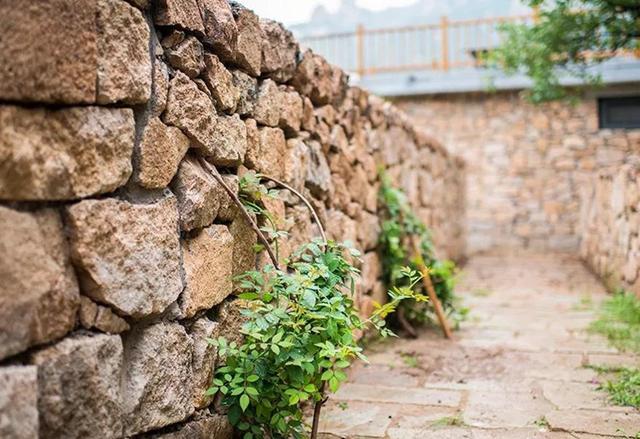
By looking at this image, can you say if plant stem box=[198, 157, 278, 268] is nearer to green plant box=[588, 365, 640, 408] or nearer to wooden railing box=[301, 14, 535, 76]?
green plant box=[588, 365, 640, 408]

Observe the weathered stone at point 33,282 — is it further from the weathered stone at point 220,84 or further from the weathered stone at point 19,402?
the weathered stone at point 220,84

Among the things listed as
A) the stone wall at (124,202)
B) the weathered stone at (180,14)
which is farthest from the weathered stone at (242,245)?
the weathered stone at (180,14)

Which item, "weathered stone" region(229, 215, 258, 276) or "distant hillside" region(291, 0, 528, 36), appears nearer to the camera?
"weathered stone" region(229, 215, 258, 276)

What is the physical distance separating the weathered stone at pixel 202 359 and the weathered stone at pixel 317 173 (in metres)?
1.05

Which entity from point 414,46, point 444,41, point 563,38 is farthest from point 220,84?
point 414,46

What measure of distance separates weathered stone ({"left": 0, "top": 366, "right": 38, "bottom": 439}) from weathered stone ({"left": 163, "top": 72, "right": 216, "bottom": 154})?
754 mm

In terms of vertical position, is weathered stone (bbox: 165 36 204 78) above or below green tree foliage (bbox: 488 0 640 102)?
below

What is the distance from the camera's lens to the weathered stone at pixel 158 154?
67.0 inches

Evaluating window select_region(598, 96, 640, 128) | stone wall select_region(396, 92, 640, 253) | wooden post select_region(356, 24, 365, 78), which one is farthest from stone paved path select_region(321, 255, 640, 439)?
wooden post select_region(356, 24, 365, 78)

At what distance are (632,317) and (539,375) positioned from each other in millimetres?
1549

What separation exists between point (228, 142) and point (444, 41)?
339 inches

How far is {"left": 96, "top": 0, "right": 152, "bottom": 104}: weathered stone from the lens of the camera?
1535 millimetres

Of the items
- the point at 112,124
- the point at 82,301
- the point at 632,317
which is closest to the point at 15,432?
the point at 82,301

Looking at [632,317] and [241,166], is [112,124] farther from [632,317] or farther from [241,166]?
[632,317]
